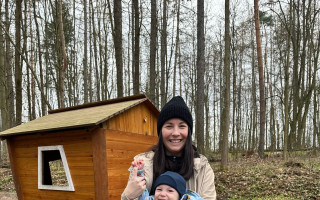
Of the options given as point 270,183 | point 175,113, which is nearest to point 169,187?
point 175,113

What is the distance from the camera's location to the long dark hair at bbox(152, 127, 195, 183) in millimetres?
2250

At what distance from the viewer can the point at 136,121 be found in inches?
212

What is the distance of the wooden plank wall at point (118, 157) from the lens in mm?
4387

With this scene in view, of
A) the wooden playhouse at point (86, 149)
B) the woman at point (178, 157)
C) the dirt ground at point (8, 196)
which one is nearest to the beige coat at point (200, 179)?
the woman at point (178, 157)

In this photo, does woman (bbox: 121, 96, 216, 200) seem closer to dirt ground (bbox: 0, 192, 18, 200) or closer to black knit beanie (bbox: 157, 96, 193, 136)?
black knit beanie (bbox: 157, 96, 193, 136)

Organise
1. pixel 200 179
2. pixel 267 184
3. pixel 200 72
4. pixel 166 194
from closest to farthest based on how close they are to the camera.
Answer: pixel 166 194, pixel 200 179, pixel 267 184, pixel 200 72

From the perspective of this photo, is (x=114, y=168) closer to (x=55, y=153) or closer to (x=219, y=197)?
(x=55, y=153)

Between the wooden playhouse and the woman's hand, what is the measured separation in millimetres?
1936

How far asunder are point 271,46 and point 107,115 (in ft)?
68.2

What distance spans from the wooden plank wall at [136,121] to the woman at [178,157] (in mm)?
2229

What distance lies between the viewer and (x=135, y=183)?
6.52ft

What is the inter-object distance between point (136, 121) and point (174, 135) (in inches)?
123

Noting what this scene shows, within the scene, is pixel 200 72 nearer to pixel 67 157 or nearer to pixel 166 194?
pixel 67 157

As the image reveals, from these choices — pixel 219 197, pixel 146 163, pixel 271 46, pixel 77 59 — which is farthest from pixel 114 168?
pixel 271 46
